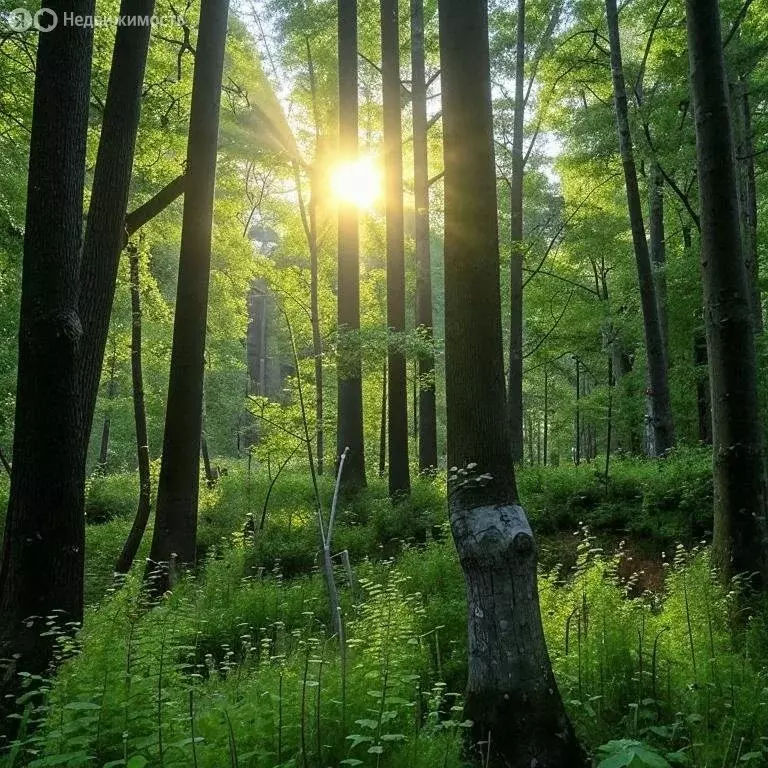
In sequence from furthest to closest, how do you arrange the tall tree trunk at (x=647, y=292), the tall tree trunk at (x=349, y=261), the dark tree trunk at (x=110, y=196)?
the tall tree trunk at (x=349, y=261) < the tall tree trunk at (x=647, y=292) < the dark tree trunk at (x=110, y=196)

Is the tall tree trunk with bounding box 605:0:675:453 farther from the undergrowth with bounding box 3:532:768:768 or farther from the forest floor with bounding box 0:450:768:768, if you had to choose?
the undergrowth with bounding box 3:532:768:768

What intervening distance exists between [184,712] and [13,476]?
230 centimetres

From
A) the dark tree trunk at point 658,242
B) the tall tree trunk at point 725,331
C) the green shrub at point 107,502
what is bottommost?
the green shrub at point 107,502

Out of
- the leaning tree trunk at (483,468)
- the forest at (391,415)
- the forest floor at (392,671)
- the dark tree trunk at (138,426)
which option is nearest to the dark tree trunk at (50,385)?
the forest at (391,415)

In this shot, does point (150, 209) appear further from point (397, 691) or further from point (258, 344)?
point (258, 344)

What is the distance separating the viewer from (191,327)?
313 inches

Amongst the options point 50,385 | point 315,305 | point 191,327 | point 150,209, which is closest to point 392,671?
point 50,385

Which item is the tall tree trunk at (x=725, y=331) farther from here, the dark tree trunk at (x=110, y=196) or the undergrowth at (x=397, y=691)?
the dark tree trunk at (x=110, y=196)

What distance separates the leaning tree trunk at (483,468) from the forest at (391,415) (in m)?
0.02

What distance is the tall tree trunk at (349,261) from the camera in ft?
39.8

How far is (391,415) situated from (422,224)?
4086 mm

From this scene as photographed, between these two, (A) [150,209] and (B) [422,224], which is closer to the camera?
(A) [150,209]

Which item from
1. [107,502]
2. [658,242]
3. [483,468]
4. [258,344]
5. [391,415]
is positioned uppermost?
[258,344]

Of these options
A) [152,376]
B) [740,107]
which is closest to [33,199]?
[740,107]
